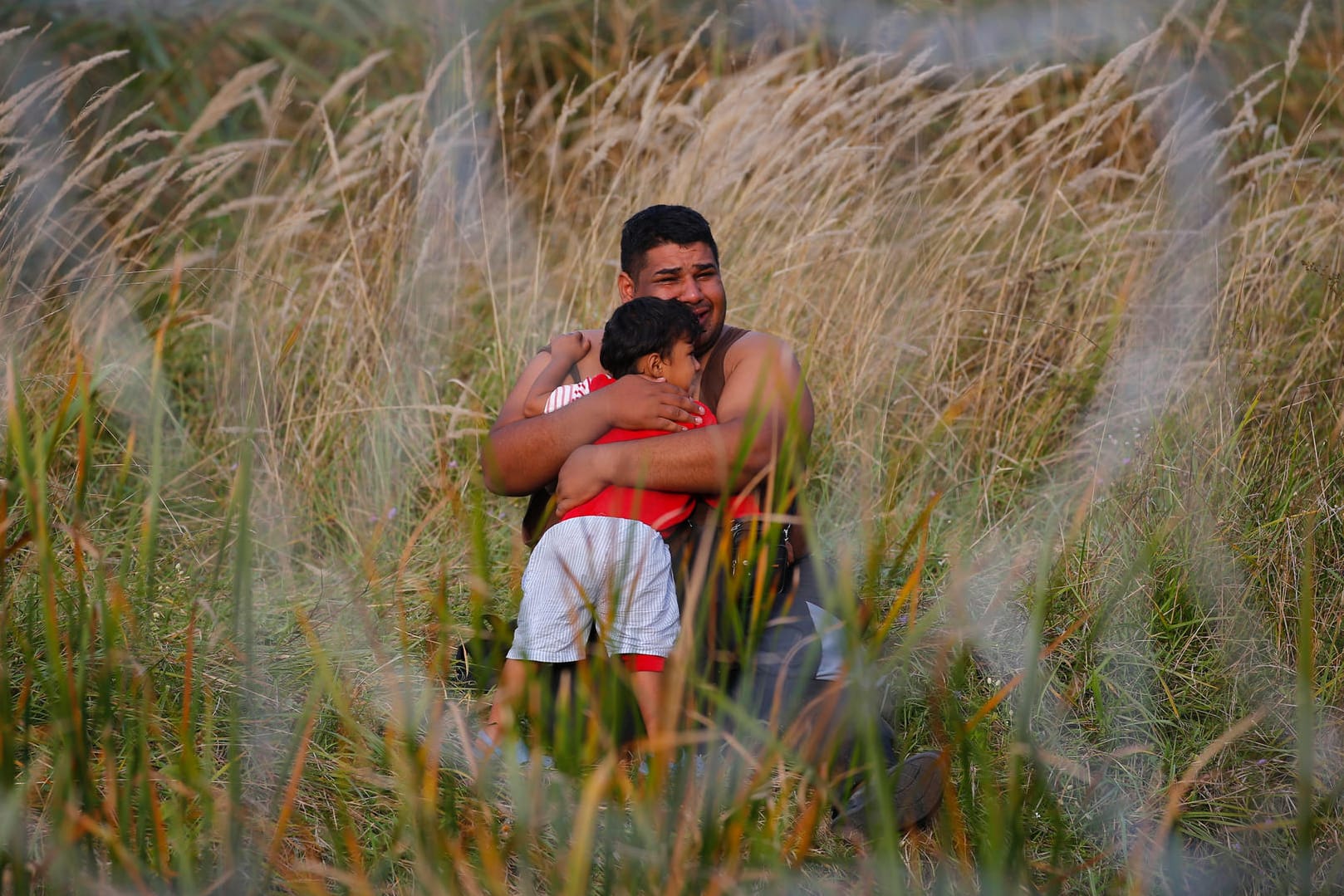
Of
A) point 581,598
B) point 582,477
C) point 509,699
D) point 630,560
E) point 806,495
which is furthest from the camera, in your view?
point 806,495

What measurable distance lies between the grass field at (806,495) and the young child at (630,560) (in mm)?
173

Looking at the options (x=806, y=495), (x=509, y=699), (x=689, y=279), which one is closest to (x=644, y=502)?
(x=806, y=495)

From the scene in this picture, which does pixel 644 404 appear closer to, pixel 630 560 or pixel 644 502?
pixel 644 502

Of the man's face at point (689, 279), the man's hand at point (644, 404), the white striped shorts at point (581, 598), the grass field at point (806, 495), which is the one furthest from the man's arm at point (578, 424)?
the grass field at point (806, 495)

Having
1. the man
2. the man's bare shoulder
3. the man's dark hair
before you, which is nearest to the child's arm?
the man

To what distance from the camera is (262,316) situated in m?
3.31

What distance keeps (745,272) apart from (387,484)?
115 cm

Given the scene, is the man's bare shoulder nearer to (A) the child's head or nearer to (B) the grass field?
(A) the child's head

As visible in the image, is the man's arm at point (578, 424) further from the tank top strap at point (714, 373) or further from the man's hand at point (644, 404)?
the tank top strap at point (714, 373)

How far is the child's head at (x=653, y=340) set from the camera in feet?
7.25

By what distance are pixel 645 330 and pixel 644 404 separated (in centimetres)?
14

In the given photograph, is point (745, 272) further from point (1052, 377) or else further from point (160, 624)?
point (160, 624)

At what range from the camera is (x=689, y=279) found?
2.45m

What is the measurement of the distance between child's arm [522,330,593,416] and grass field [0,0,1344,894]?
38 centimetres
